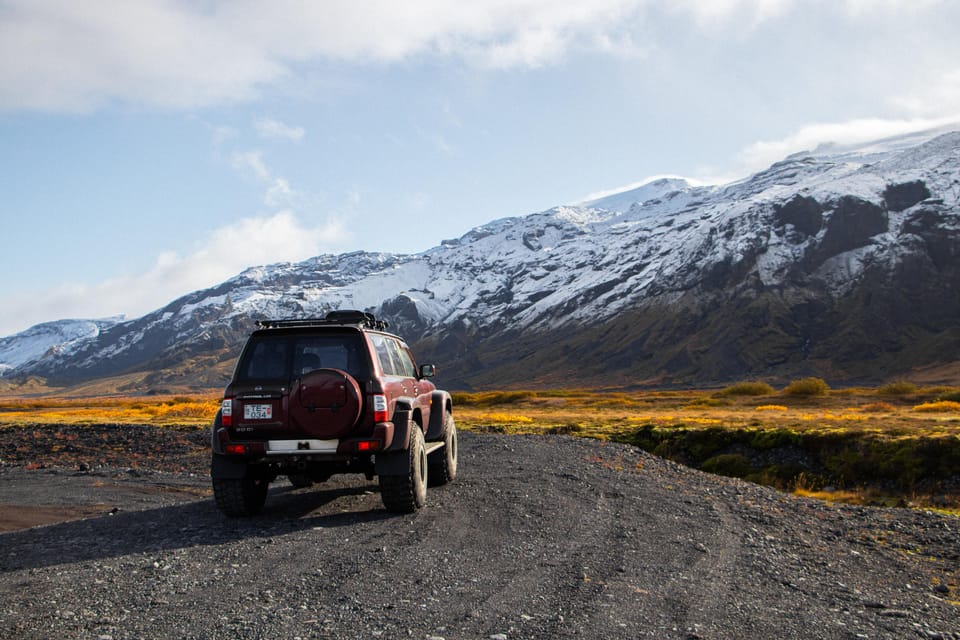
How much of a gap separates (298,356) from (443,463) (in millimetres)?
4647

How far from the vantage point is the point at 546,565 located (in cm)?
841

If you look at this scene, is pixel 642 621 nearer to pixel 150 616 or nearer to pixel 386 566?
pixel 386 566

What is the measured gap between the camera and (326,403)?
35.2 feet

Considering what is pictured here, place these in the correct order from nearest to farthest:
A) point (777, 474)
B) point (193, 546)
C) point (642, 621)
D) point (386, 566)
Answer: point (642, 621) < point (386, 566) < point (193, 546) < point (777, 474)

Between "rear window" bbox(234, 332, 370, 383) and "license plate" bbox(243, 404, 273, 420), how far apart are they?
0.40m

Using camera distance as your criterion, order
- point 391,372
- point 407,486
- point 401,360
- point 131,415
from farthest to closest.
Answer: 1. point 131,415
2. point 401,360
3. point 391,372
4. point 407,486

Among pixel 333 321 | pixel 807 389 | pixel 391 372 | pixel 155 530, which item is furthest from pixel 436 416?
pixel 807 389

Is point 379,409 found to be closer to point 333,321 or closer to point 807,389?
point 333,321

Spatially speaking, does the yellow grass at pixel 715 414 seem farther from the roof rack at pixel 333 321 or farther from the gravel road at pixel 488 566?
the roof rack at pixel 333 321

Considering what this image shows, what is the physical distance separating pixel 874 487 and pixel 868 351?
603 feet

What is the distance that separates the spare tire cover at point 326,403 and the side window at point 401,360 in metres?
2.20

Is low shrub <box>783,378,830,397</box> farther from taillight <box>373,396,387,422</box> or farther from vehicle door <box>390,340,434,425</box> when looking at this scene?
taillight <box>373,396,387,422</box>

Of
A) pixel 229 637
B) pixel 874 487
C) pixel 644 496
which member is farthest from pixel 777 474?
pixel 229 637

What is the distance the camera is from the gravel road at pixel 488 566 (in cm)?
649
